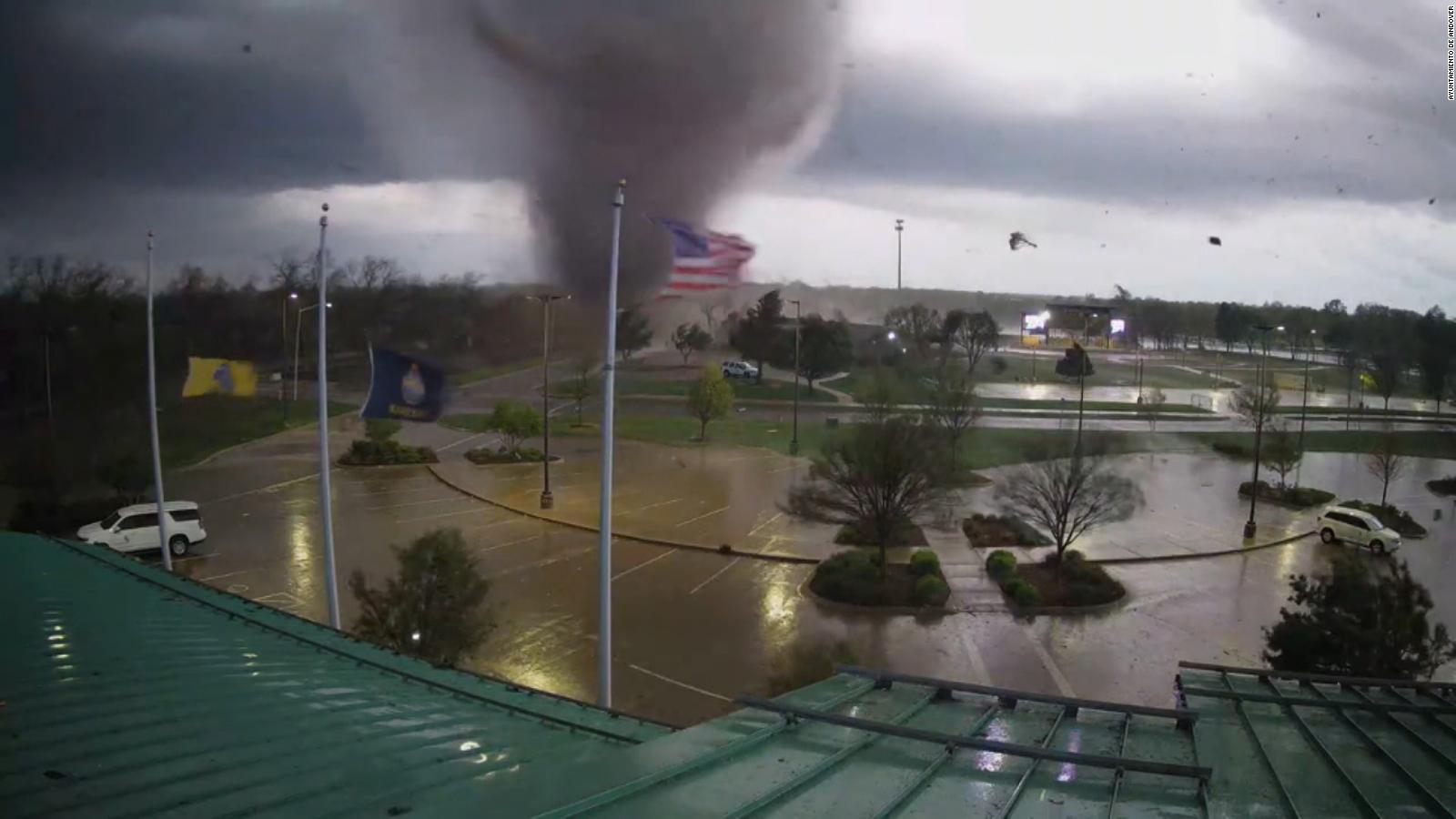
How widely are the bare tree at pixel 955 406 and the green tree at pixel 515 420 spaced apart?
7609mm

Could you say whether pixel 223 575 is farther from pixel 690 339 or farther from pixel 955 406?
pixel 690 339

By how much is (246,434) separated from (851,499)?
1226 cm

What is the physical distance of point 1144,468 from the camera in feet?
45.7

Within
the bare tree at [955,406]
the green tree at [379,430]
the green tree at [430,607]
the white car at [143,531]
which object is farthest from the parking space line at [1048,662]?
the green tree at [379,430]

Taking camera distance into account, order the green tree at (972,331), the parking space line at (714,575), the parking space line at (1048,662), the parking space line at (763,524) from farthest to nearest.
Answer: the green tree at (972,331) < the parking space line at (763,524) < the parking space line at (714,575) < the parking space line at (1048,662)

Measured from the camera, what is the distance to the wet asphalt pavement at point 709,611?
607 centimetres

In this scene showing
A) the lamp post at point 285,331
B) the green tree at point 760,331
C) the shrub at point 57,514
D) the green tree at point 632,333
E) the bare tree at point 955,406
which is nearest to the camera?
the shrub at point 57,514

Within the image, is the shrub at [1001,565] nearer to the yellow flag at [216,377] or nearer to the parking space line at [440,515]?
the parking space line at [440,515]

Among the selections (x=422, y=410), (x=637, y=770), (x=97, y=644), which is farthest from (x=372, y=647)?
(x=422, y=410)

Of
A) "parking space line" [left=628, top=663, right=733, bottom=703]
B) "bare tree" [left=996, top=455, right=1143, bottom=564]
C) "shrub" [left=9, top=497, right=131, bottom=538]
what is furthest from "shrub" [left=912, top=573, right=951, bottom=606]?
"shrub" [left=9, top=497, right=131, bottom=538]

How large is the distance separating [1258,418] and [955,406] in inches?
198

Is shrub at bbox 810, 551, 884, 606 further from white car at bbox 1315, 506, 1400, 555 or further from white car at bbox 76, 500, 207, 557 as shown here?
white car at bbox 76, 500, 207, 557

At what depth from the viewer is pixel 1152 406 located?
17.7m

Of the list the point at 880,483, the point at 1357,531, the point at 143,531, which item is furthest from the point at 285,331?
the point at 1357,531
